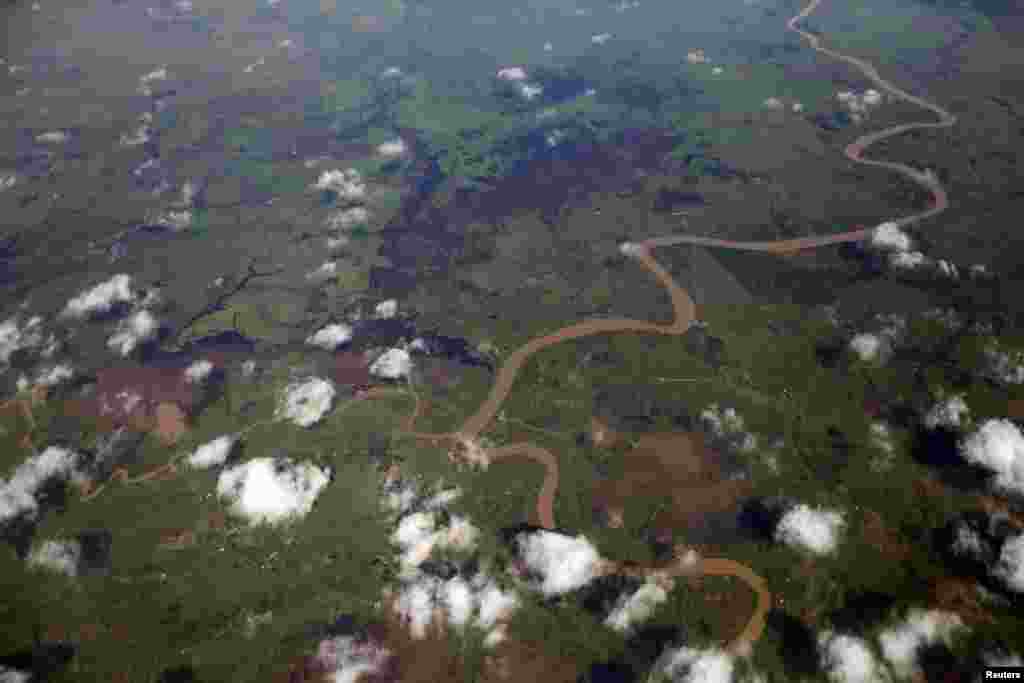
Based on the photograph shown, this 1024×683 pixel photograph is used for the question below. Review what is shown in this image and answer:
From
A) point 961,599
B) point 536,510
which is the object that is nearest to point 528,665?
point 536,510

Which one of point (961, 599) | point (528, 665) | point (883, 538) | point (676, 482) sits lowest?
point (528, 665)

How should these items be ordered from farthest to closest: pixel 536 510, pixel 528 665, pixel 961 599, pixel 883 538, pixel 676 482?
pixel 676 482 → pixel 536 510 → pixel 883 538 → pixel 528 665 → pixel 961 599

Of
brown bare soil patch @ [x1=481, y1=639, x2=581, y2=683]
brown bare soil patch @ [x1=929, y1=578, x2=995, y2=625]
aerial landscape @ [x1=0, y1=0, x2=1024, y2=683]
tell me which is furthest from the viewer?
aerial landscape @ [x1=0, y1=0, x2=1024, y2=683]

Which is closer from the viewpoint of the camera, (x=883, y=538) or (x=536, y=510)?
(x=883, y=538)

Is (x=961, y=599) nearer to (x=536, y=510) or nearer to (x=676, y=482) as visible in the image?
(x=676, y=482)

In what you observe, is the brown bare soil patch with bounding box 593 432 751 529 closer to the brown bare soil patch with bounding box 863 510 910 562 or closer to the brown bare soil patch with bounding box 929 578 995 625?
the brown bare soil patch with bounding box 863 510 910 562

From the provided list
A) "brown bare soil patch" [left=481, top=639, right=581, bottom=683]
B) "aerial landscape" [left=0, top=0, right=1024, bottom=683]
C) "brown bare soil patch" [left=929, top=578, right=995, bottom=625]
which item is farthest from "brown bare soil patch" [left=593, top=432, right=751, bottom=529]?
"brown bare soil patch" [left=929, top=578, right=995, bottom=625]

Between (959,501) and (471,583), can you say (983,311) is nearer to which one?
(959,501)

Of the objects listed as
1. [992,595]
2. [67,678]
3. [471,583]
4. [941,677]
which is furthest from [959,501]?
[67,678]

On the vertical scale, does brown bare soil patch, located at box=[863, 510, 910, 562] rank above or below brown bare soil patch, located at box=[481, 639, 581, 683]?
above

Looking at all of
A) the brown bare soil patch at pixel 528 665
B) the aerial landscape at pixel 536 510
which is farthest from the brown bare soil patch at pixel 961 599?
the brown bare soil patch at pixel 528 665

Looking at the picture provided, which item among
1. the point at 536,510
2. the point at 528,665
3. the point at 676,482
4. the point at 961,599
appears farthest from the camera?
the point at 676,482
